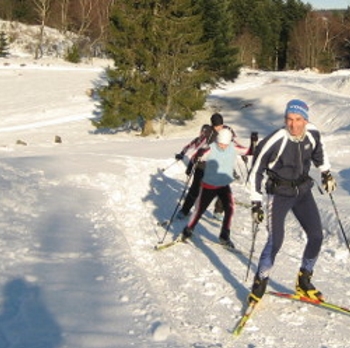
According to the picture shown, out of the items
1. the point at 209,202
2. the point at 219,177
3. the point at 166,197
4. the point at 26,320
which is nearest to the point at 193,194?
the point at 209,202

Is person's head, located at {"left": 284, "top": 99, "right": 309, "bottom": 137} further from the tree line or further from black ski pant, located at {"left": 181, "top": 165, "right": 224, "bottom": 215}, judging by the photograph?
the tree line

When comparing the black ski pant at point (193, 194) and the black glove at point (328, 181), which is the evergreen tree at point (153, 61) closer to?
the black ski pant at point (193, 194)

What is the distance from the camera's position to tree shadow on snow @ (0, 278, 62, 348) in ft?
15.1

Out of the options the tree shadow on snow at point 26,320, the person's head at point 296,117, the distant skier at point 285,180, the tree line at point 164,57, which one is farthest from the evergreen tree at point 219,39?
the tree shadow on snow at point 26,320

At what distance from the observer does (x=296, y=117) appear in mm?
5312

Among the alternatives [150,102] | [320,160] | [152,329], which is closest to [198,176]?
[320,160]

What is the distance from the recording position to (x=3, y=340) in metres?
4.61

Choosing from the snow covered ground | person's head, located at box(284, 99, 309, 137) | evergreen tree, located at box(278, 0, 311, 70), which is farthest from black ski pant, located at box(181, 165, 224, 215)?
evergreen tree, located at box(278, 0, 311, 70)

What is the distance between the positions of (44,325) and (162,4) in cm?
2576

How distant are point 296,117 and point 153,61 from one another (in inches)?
971

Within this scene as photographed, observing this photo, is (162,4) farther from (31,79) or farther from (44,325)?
(44,325)

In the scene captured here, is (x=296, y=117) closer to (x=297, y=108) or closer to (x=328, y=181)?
(x=297, y=108)

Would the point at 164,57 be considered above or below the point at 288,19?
below

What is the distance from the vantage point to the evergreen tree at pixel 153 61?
28.2 metres
